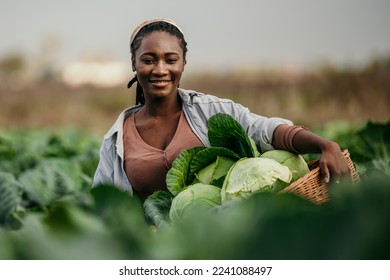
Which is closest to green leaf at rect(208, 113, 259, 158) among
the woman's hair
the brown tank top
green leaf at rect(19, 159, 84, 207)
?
the brown tank top

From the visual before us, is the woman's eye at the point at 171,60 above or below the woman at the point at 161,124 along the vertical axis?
above

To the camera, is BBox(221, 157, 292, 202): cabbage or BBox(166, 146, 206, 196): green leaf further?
BBox(166, 146, 206, 196): green leaf

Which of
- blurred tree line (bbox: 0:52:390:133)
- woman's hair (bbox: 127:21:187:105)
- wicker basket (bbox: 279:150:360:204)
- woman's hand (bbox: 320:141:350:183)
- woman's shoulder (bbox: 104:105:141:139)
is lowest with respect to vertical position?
wicker basket (bbox: 279:150:360:204)

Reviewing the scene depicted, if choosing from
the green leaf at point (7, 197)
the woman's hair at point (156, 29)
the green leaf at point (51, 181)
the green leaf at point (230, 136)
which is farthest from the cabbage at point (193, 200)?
the green leaf at point (51, 181)

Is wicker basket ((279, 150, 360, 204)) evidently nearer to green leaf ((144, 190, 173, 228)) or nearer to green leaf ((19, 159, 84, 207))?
green leaf ((144, 190, 173, 228))

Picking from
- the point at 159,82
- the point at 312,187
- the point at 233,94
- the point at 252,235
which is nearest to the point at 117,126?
the point at 159,82

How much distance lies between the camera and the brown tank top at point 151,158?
2244 mm

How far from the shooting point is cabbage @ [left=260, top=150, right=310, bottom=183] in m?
1.95

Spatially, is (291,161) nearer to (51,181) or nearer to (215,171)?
(215,171)

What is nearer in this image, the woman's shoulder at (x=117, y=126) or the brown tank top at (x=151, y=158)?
the brown tank top at (x=151, y=158)

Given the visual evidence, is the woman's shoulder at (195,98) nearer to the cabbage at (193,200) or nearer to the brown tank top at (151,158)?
the brown tank top at (151,158)

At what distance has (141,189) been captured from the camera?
2316 mm

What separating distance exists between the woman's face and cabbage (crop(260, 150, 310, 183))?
0.49 metres

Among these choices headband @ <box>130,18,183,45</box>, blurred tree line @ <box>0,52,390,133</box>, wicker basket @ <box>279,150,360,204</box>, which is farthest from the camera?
blurred tree line @ <box>0,52,390,133</box>
